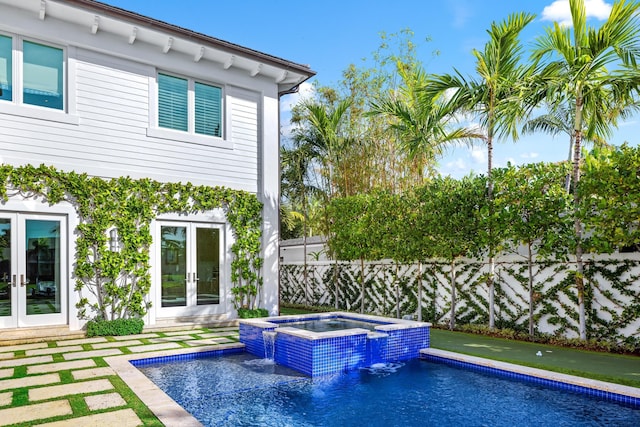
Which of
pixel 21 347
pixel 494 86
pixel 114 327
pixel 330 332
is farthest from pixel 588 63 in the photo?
pixel 21 347

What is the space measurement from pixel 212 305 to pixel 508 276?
619 centimetres

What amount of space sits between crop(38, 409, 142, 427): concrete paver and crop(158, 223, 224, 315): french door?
5500mm

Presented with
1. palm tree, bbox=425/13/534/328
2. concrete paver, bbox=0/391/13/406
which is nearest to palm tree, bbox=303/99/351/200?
palm tree, bbox=425/13/534/328

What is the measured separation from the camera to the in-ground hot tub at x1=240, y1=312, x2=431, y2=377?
21.1 feet

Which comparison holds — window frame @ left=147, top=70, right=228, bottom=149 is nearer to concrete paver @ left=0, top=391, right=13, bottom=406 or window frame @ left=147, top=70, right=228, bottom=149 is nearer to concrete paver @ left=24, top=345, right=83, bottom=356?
concrete paver @ left=24, top=345, right=83, bottom=356

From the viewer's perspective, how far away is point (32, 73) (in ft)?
28.4

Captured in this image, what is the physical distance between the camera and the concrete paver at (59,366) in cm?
615

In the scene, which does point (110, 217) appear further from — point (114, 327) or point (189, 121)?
point (189, 121)

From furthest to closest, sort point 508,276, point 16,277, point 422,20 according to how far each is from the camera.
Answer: point 422,20
point 508,276
point 16,277

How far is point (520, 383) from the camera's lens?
5.86m

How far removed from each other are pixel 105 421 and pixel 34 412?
0.84 metres

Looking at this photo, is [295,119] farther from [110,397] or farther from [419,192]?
[110,397]

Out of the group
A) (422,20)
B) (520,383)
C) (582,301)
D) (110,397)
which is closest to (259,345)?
(110,397)

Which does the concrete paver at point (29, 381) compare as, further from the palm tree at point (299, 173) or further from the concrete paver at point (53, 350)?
the palm tree at point (299, 173)
